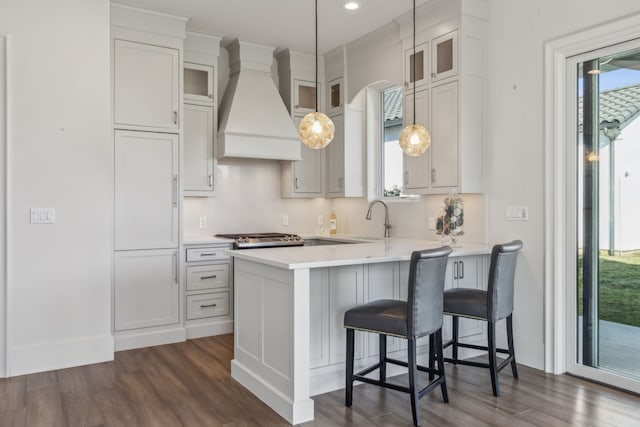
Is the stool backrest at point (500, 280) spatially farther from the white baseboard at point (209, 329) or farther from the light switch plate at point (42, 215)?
the light switch plate at point (42, 215)

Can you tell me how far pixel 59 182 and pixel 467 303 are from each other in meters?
3.11

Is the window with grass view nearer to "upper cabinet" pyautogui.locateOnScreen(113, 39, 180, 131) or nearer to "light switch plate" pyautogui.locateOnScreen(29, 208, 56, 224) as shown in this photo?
"upper cabinet" pyautogui.locateOnScreen(113, 39, 180, 131)

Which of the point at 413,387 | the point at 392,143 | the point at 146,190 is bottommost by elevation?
the point at 413,387

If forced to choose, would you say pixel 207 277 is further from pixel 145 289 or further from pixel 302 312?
pixel 302 312

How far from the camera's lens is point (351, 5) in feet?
13.6

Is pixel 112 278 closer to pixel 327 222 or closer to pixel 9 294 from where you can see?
pixel 9 294

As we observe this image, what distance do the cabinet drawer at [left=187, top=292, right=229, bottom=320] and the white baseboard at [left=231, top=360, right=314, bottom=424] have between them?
1.36 m

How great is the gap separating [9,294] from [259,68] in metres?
3.16

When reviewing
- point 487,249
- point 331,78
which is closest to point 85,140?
point 331,78

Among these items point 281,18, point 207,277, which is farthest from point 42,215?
point 281,18

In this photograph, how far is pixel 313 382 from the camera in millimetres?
3078

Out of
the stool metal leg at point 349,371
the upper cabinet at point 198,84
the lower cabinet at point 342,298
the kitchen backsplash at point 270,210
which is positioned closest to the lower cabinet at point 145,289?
the kitchen backsplash at point 270,210

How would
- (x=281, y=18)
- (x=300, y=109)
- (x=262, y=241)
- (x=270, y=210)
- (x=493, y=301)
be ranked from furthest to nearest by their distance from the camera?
(x=270, y=210) < (x=300, y=109) < (x=262, y=241) < (x=281, y=18) < (x=493, y=301)

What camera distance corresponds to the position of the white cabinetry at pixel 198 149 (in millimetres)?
4781
